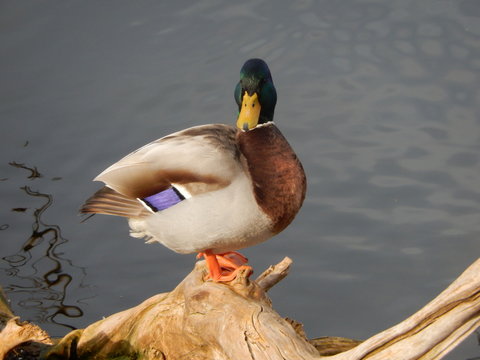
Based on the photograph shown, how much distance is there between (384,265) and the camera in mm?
5633

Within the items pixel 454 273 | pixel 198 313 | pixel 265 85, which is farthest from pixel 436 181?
pixel 198 313

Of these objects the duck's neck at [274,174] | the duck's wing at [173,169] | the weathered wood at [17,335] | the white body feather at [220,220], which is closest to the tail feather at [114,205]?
the duck's wing at [173,169]

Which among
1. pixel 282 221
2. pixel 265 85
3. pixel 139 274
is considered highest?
pixel 265 85

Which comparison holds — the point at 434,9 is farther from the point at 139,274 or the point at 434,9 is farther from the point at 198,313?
the point at 198,313

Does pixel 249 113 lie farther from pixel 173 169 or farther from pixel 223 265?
pixel 223 265

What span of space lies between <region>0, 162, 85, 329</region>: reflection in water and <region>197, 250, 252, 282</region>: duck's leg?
153 cm

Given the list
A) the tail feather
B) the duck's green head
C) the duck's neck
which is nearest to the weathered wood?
the tail feather

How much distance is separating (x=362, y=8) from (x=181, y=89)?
1.68m

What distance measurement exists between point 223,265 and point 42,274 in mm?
1923

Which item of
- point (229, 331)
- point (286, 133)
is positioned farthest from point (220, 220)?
point (286, 133)

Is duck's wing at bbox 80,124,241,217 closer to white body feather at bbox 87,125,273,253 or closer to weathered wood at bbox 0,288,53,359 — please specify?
white body feather at bbox 87,125,273,253

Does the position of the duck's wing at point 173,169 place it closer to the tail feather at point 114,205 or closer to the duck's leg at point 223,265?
the tail feather at point 114,205

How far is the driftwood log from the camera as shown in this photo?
2.98 meters

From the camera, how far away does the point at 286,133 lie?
20.8 feet
